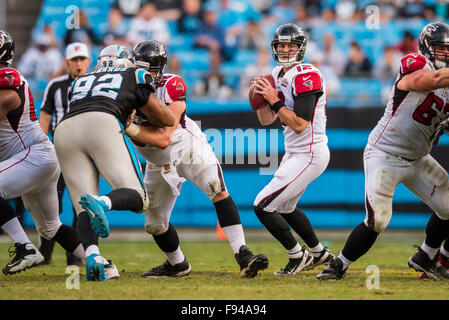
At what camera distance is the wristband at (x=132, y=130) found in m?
5.18

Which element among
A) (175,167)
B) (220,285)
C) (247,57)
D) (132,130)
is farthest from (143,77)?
(247,57)

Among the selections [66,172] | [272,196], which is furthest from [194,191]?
[66,172]

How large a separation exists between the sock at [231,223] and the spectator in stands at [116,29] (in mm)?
7155

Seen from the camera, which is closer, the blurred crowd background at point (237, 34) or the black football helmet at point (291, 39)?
the black football helmet at point (291, 39)

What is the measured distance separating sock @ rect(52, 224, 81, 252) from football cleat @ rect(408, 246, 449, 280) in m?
2.76

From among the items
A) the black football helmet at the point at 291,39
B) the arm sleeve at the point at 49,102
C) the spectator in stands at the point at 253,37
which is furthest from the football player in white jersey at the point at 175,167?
the spectator in stands at the point at 253,37

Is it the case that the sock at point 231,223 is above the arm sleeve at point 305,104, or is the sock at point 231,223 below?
below

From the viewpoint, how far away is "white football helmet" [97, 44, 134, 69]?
5.37m

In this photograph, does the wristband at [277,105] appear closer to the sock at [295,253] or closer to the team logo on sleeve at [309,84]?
the team logo on sleeve at [309,84]

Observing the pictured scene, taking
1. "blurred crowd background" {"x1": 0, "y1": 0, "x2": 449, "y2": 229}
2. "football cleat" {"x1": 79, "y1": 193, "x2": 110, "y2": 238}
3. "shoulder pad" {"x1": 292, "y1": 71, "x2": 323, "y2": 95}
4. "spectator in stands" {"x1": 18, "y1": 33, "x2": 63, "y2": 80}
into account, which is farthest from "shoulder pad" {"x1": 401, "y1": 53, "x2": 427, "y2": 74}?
"spectator in stands" {"x1": 18, "y1": 33, "x2": 63, "y2": 80}

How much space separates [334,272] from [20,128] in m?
2.69

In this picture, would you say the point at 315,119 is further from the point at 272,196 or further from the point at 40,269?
the point at 40,269

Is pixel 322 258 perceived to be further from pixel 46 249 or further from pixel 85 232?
pixel 46 249

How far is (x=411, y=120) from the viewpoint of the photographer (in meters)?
5.22
